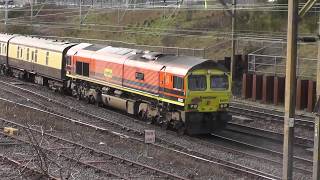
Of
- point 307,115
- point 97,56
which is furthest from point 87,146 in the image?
point 307,115

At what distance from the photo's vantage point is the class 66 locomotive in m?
21.1

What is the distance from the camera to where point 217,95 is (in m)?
21.4

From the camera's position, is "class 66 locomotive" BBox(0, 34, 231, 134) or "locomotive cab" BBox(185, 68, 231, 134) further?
"class 66 locomotive" BBox(0, 34, 231, 134)

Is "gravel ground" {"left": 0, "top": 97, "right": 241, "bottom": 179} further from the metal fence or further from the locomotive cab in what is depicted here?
the metal fence

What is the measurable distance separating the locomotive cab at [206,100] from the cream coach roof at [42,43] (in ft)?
41.2

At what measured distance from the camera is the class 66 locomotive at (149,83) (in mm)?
21094

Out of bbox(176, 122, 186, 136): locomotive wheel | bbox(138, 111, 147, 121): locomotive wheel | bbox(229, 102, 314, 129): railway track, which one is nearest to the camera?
bbox(176, 122, 186, 136): locomotive wheel

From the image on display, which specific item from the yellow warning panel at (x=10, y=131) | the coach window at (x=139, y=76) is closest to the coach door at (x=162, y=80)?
the coach window at (x=139, y=76)

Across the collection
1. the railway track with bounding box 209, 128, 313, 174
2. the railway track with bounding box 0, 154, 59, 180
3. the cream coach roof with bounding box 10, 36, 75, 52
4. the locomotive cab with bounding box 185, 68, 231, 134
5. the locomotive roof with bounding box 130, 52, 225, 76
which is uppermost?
the cream coach roof with bounding box 10, 36, 75, 52

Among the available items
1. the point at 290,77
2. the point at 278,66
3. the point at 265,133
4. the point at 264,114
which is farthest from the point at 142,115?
the point at 278,66

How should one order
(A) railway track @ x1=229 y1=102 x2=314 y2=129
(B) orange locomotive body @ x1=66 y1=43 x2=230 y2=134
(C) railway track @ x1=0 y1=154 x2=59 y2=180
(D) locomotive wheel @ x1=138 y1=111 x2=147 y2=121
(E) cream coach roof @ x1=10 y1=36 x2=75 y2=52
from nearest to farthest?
(C) railway track @ x1=0 y1=154 x2=59 y2=180
(B) orange locomotive body @ x1=66 y1=43 x2=230 y2=134
(D) locomotive wheel @ x1=138 y1=111 x2=147 y2=121
(A) railway track @ x1=229 y1=102 x2=314 y2=129
(E) cream coach roof @ x1=10 y1=36 x2=75 y2=52

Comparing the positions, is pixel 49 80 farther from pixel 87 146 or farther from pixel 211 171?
pixel 211 171

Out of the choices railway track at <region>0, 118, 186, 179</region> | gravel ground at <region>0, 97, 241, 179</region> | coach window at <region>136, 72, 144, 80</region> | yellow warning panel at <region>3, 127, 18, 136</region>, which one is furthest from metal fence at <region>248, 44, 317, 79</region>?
railway track at <region>0, 118, 186, 179</region>

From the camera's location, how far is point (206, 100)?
21203mm
